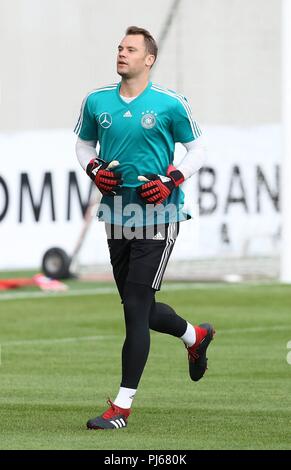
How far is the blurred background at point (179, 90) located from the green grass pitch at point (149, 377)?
317 cm

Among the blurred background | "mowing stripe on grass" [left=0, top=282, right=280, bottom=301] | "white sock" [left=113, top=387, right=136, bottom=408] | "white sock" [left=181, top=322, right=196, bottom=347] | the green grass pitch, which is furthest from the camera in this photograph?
the blurred background

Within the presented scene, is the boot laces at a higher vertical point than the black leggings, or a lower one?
lower

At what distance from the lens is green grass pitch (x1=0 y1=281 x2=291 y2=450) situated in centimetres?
900

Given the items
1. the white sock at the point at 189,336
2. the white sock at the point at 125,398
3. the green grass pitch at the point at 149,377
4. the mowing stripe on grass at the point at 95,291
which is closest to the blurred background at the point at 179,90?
Answer: the mowing stripe on grass at the point at 95,291

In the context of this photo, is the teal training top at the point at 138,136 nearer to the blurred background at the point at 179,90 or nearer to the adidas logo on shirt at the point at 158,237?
the adidas logo on shirt at the point at 158,237

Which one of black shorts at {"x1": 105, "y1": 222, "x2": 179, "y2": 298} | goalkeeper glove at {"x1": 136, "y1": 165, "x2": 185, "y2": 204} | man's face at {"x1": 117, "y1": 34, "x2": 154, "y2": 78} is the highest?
man's face at {"x1": 117, "y1": 34, "x2": 154, "y2": 78}

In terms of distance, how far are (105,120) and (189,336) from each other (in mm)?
1714

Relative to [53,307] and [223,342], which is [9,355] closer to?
[223,342]

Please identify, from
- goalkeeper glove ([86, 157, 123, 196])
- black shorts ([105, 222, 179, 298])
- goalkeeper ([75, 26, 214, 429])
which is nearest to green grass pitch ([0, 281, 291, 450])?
goalkeeper ([75, 26, 214, 429])

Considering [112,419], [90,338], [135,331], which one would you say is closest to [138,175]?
[135,331]

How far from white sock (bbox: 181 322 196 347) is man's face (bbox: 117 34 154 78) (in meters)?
1.85

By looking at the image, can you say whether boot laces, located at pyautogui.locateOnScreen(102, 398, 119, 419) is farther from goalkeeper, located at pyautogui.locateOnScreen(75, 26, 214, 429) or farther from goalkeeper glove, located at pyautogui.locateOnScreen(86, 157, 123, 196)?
goalkeeper glove, located at pyautogui.locateOnScreen(86, 157, 123, 196)

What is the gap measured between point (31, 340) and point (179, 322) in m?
4.48
